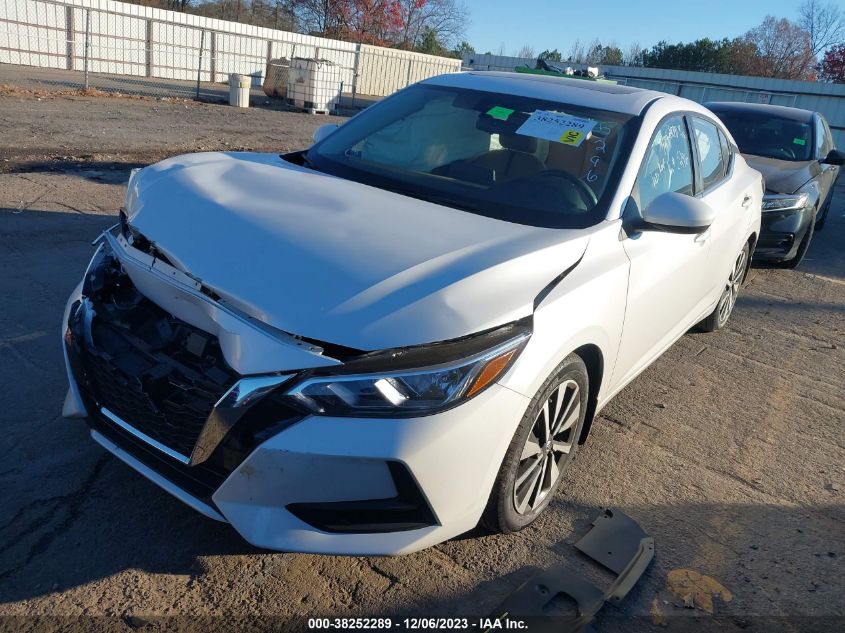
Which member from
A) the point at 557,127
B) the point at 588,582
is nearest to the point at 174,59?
the point at 557,127

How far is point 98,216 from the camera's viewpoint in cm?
645

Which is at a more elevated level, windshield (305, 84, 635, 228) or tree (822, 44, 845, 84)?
tree (822, 44, 845, 84)

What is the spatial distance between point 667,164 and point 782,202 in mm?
4118

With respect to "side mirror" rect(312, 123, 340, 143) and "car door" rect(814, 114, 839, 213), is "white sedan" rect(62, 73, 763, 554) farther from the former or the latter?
"car door" rect(814, 114, 839, 213)

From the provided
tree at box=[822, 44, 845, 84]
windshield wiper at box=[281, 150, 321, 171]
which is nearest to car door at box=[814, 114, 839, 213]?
windshield wiper at box=[281, 150, 321, 171]

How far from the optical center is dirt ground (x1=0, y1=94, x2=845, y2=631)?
7.79 feet

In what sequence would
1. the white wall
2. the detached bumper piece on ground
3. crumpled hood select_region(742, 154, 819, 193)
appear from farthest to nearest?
the white wall, crumpled hood select_region(742, 154, 819, 193), the detached bumper piece on ground

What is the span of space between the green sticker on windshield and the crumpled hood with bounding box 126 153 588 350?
2.77 ft

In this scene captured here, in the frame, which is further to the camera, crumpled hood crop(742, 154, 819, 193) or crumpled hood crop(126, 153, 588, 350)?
crumpled hood crop(742, 154, 819, 193)

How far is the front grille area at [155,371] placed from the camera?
2229mm

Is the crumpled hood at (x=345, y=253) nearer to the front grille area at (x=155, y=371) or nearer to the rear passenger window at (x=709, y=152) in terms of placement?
the front grille area at (x=155, y=371)

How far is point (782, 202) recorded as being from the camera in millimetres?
7051

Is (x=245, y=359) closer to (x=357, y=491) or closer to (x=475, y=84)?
(x=357, y=491)

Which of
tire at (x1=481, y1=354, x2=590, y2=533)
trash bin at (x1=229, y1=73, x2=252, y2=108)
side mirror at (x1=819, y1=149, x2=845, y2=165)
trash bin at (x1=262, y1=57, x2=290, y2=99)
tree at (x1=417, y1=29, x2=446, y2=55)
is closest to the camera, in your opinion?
tire at (x1=481, y1=354, x2=590, y2=533)
